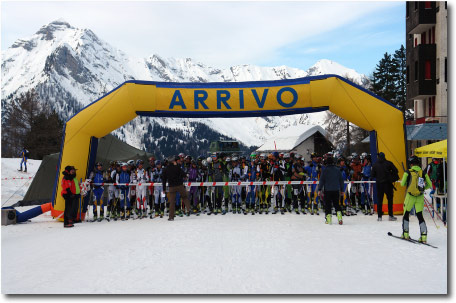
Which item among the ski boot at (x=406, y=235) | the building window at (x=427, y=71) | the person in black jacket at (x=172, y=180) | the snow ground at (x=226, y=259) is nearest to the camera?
the snow ground at (x=226, y=259)

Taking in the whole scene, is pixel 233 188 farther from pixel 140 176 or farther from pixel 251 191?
pixel 140 176

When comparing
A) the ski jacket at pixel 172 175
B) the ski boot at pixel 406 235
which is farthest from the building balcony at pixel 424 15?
the ski boot at pixel 406 235

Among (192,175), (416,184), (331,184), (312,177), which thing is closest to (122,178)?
(192,175)

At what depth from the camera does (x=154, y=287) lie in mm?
5227

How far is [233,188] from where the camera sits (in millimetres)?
12422

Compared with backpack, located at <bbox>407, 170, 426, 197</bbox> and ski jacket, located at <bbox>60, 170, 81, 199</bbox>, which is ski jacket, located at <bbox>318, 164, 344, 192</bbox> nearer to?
backpack, located at <bbox>407, 170, 426, 197</bbox>

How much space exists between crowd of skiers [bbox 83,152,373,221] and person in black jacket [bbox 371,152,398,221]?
4.07 ft

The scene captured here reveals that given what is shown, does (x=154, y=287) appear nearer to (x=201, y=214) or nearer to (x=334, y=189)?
(x=334, y=189)

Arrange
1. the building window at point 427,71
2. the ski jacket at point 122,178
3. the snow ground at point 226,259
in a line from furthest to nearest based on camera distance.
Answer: the building window at point 427,71, the ski jacket at point 122,178, the snow ground at point 226,259

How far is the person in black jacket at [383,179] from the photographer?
10.2 m

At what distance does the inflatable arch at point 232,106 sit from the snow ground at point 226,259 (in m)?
2.42

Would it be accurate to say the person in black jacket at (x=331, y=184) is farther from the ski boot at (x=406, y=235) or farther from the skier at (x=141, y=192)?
the skier at (x=141, y=192)

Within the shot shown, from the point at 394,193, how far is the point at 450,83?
599cm

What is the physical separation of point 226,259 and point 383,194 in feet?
19.5
